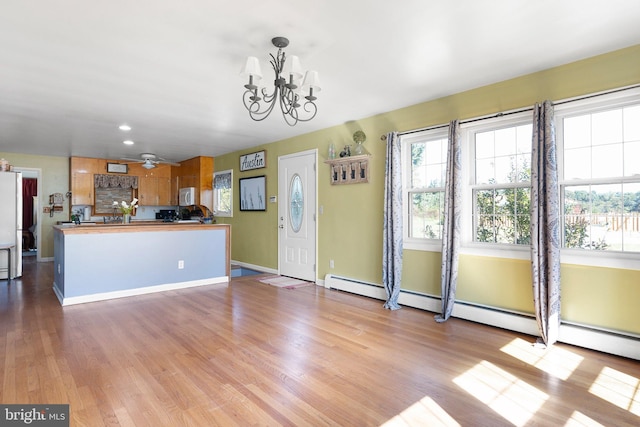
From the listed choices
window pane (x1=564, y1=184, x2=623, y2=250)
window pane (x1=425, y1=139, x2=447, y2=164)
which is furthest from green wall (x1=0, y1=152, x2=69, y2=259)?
window pane (x1=564, y1=184, x2=623, y2=250)

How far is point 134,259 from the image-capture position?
191 inches

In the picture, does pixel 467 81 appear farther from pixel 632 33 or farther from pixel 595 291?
pixel 595 291

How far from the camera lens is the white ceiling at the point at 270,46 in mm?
2270

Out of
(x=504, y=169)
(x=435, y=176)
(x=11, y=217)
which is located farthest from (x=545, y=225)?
(x=11, y=217)

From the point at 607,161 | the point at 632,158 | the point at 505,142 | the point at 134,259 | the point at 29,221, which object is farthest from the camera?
the point at 29,221

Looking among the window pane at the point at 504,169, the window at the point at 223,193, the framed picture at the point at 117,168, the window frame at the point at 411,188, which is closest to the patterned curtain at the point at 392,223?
the window frame at the point at 411,188

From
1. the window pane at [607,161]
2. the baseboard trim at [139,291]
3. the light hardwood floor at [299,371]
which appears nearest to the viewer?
the light hardwood floor at [299,371]

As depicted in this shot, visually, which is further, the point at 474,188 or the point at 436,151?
A: the point at 436,151

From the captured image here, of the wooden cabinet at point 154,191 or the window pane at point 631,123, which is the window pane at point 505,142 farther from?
the wooden cabinet at point 154,191

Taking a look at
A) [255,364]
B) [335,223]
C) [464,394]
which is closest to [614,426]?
[464,394]

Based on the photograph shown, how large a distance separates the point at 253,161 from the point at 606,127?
17.7 ft

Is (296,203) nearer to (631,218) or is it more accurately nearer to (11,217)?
(631,218)

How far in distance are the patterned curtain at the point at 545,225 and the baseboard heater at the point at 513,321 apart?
152 millimetres

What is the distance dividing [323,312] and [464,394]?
79.0 inches
